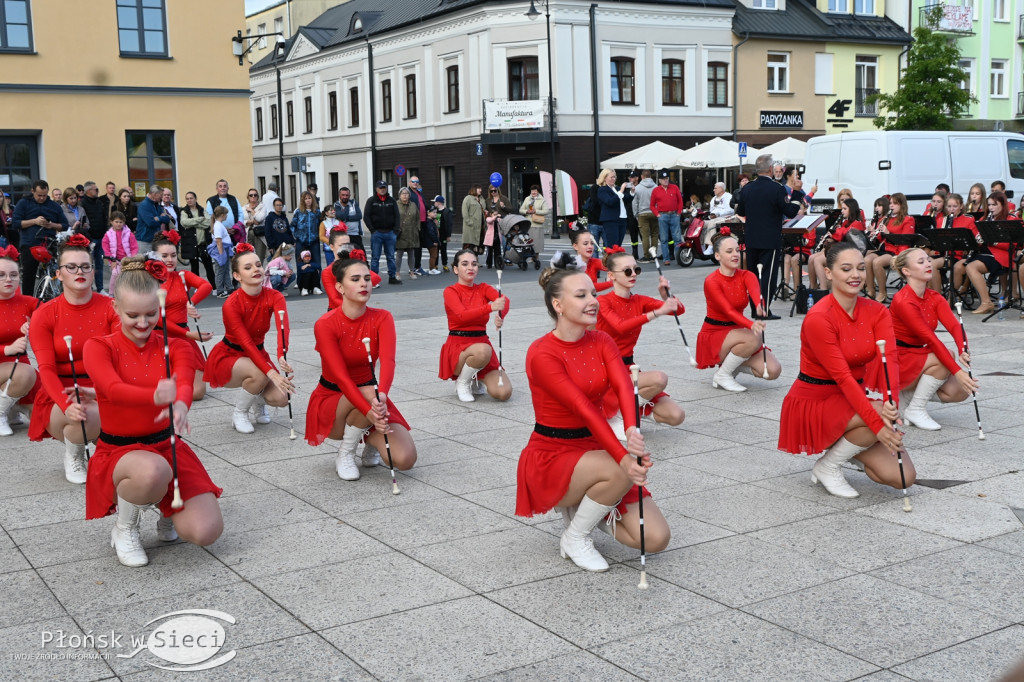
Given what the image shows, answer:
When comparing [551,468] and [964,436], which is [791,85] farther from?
[551,468]

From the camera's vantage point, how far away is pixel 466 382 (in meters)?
9.70

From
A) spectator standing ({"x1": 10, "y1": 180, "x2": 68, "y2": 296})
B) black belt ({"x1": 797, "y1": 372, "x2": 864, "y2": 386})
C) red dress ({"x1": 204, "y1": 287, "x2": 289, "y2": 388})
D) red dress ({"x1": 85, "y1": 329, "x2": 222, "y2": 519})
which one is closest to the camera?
red dress ({"x1": 85, "y1": 329, "x2": 222, "y2": 519})

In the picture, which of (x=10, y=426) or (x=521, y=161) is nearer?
(x=10, y=426)

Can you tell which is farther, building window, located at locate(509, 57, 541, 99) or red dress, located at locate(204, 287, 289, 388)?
building window, located at locate(509, 57, 541, 99)

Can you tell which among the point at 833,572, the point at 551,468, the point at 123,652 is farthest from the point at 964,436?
the point at 123,652

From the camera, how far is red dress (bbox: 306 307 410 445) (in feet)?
22.6

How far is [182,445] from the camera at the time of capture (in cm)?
573

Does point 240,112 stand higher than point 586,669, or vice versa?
point 240,112

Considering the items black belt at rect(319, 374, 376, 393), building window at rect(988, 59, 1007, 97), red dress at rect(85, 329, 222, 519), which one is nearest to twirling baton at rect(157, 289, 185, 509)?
red dress at rect(85, 329, 222, 519)

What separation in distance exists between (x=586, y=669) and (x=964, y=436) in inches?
192

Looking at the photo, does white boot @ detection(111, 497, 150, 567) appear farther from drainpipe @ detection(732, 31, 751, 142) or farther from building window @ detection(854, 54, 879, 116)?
building window @ detection(854, 54, 879, 116)

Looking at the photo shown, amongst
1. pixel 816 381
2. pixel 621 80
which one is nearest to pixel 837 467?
pixel 816 381

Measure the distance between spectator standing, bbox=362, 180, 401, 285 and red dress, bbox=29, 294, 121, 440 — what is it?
1375 cm

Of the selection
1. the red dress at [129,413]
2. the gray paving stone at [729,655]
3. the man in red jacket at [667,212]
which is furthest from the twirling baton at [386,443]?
the man in red jacket at [667,212]
